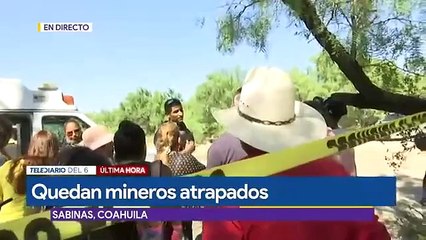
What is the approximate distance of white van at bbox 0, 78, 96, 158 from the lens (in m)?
2.09

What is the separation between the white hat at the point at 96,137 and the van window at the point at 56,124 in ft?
0.18

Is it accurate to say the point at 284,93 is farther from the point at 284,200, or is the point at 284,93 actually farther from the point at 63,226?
the point at 63,226

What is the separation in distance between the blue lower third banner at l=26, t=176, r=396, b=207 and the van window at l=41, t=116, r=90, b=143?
22 cm

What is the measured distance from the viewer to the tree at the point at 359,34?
2168 mm

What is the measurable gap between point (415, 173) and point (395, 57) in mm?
459

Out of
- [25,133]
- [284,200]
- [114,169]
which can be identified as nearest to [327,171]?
[284,200]

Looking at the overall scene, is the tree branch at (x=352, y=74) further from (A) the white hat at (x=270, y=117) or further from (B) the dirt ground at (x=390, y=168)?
(A) the white hat at (x=270, y=117)

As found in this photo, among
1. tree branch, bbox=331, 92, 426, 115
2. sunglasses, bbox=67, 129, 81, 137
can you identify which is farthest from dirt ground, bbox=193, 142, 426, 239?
sunglasses, bbox=67, 129, 81, 137

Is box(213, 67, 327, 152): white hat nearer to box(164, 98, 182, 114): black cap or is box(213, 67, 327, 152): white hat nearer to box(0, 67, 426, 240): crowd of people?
box(0, 67, 426, 240): crowd of people

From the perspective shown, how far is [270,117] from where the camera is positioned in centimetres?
154

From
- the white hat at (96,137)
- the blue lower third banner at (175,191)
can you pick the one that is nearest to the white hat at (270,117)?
the blue lower third banner at (175,191)

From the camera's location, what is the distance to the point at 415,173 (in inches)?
89.5

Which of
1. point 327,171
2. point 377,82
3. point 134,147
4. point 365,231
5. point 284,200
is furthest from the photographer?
point 377,82

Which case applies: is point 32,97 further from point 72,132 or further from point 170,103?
point 170,103
